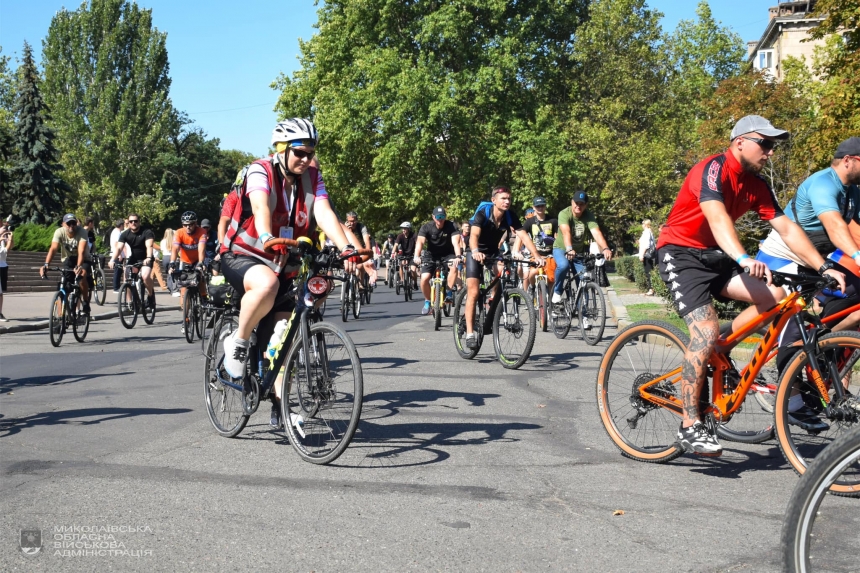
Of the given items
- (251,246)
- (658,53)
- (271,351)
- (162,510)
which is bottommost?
(162,510)

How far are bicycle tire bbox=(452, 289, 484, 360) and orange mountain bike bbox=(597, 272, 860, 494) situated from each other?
15.5 feet

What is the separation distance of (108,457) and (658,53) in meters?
57.7

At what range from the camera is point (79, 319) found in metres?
14.5

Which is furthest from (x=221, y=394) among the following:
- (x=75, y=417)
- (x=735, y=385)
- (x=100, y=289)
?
(x=100, y=289)

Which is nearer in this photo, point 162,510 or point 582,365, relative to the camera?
point 162,510

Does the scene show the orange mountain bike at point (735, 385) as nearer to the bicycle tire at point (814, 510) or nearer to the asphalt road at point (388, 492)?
the asphalt road at point (388, 492)

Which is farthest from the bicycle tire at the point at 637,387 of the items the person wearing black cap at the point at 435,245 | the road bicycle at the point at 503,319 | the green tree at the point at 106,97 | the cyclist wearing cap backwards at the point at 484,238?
the green tree at the point at 106,97

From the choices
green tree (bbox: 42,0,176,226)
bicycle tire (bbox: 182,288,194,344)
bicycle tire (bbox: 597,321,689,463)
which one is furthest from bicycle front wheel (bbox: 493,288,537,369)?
green tree (bbox: 42,0,176,226)

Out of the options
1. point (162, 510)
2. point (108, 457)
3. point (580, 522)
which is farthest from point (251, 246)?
point (580, 522)

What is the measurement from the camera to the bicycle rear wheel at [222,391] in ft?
21.7

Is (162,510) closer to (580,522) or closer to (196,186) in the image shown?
(580,522)

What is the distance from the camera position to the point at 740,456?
5953mm

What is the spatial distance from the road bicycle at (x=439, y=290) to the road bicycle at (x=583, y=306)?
2556mm

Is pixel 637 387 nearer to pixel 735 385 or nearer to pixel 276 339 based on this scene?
pixel 735 385
